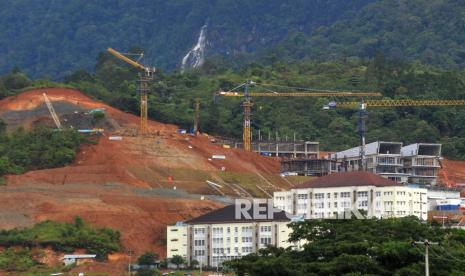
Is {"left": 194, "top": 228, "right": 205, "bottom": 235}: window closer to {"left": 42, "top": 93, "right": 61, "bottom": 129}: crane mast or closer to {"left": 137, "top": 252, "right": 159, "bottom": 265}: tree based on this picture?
{"left": 137, "top": 252, "right": 159, "bottom": 265}: tree

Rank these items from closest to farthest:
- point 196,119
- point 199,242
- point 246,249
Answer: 1. point 246,249
2. point 199,242
3. point 196,119

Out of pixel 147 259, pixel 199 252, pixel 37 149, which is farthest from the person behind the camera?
pixel 37 149

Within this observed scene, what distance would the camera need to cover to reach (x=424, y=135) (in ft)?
643

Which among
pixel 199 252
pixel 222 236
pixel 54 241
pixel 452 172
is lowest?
pixel 199 252

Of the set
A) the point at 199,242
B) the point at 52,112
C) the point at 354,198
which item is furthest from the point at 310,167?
the point at 199,242

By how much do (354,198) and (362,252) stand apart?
188 ft

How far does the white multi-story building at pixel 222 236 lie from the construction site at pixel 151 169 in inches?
95.6

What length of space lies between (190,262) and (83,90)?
63725mm

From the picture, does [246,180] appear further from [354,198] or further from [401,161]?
[354,198]

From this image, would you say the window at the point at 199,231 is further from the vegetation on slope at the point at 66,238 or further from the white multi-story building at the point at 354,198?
the white multi-story building at the point at 354,198

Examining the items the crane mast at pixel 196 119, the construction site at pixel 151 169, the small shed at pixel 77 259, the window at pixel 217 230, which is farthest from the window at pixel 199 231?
the crane mast at pixel 196 119

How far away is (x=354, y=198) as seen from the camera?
14250cm

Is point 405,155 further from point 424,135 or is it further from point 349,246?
point 349,246

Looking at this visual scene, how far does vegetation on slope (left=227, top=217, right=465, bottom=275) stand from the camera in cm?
8119
